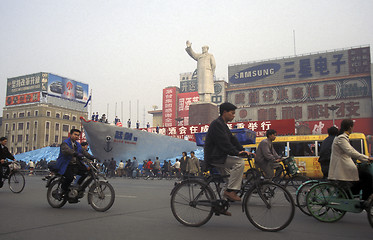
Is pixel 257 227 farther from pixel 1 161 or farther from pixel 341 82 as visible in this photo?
pixel 341 82

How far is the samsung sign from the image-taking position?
59.9m

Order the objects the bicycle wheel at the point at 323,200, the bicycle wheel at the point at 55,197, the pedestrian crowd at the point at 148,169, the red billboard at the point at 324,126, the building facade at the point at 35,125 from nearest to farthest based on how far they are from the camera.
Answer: the bicycle wheel at the point at 323,200, the bicycle wheel at the point at 55,197, the pedestrian crowd at the point at 148,169, the red billboard at the point at 324,126, the building facade at the point at 35,125

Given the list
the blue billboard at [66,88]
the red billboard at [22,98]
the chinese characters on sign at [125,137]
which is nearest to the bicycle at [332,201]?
the chinese characters on sign at [125,137]

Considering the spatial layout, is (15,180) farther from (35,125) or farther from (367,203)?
(35,125)

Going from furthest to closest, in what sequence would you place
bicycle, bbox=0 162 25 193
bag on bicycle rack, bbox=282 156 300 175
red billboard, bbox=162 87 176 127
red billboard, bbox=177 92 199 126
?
red billboard, bbox=162 87 176 127, red billboard, bbox=177 92 199 126, bicycle, bbox=0 162 25 193, bag on bicycle rack, bbox=282 156 300 175

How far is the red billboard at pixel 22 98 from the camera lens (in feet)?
242

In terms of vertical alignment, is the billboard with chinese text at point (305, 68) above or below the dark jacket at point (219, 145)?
above

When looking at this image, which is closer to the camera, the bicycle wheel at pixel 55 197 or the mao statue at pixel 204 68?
the bicycle wheel at pixel 55 197

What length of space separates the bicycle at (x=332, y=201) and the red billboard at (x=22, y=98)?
77.7 m

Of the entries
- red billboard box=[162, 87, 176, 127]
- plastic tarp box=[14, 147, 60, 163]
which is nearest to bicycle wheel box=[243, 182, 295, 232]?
plastic tarp box=[14, 147, 60, 163]

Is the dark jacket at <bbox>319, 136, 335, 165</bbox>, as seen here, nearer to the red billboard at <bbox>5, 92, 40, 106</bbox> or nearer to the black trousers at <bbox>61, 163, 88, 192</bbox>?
the black trousers at <bbox>61, 163, 88, 192</bbox>

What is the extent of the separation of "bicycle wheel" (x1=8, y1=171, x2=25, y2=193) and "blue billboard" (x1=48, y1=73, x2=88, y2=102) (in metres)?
70.3

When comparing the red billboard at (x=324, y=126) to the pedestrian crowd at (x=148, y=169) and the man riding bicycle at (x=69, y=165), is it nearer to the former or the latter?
the pedestrian crowd at (x=148, y=169)

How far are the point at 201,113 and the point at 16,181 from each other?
24.7 m
